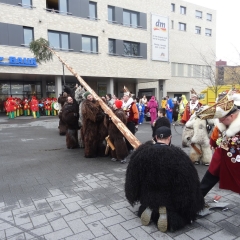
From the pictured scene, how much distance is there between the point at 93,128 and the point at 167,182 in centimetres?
384

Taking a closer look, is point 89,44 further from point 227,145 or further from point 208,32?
point 208,32

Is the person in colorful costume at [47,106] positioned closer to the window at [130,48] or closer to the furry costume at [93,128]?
the window at [130,48]

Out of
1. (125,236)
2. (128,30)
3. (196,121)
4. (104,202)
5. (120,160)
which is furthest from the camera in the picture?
(128,30)

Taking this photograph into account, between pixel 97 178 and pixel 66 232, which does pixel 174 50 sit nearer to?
pixel 97 178

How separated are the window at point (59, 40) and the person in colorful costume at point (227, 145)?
19.1 metres

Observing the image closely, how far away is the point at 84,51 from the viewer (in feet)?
70.2

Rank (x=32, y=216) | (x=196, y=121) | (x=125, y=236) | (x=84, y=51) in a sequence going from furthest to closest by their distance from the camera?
1. (x=84, y=51)
2. (x=196, y=121)
3. (x=32, y=216)
4. (x=125, y=236)

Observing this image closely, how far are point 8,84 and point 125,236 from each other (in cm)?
2297

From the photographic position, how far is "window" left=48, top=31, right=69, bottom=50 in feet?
65.5

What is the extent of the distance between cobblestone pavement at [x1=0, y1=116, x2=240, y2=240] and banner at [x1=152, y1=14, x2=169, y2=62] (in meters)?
21.8

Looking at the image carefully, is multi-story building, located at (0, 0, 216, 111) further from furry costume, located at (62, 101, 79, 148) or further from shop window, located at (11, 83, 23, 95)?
furry costume, located at (62, 101, 79, 148)

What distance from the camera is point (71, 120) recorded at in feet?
24.5

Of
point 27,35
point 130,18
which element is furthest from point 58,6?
point 130,18

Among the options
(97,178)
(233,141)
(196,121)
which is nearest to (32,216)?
(97,178)
